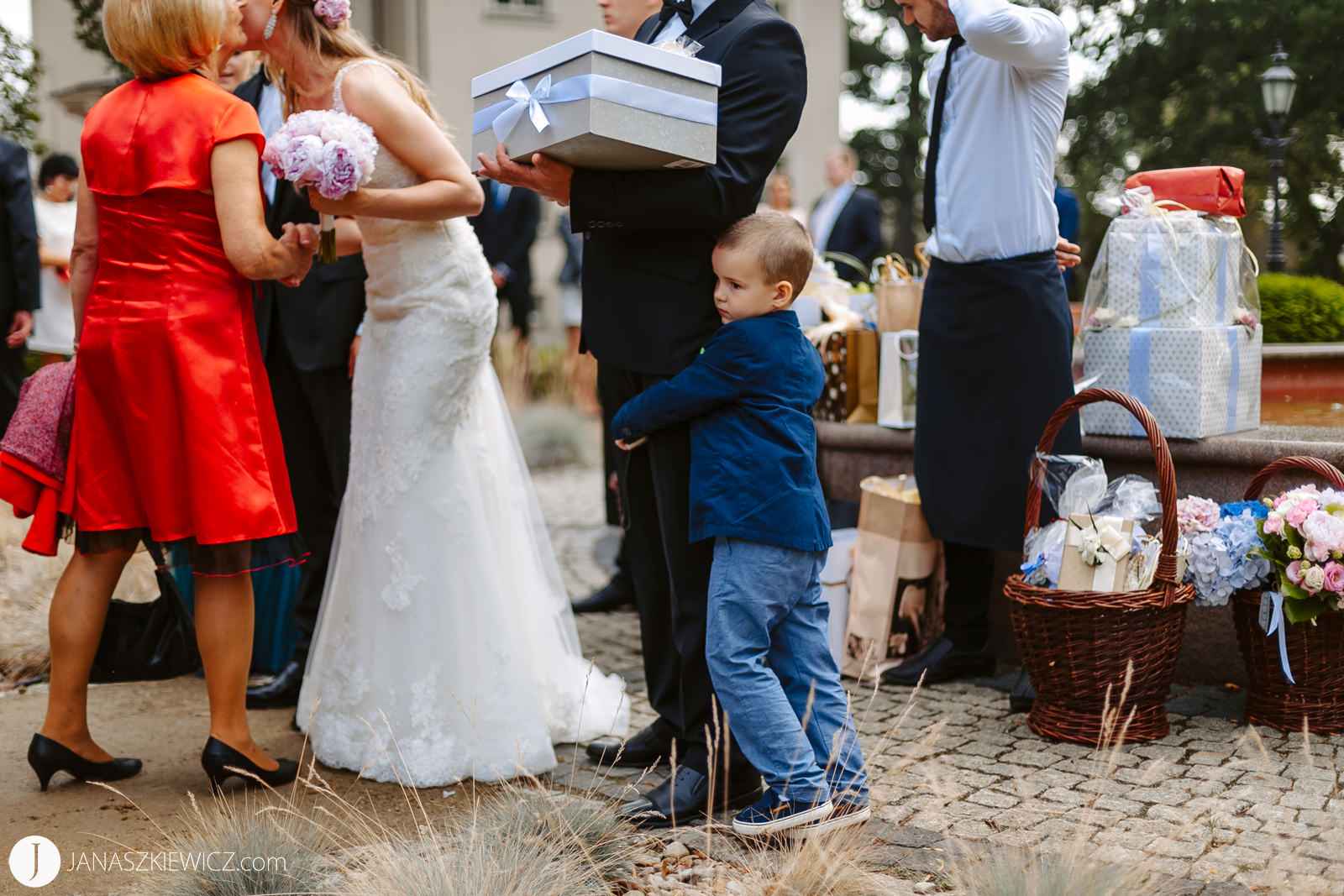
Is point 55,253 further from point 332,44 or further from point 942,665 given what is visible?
point 942,665

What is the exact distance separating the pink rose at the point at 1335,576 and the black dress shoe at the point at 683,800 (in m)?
1.58

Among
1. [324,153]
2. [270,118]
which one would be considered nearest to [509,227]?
[270,118]

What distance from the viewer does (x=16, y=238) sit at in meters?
5.76

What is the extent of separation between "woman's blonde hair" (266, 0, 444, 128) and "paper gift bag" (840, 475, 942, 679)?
1.93 metres

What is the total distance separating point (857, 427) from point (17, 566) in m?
3.48

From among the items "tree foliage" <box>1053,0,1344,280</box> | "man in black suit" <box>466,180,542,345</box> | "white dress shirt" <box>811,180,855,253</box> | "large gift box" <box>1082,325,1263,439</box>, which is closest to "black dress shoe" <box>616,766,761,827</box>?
"large gift box" <box>1082,325,1263,439</box>

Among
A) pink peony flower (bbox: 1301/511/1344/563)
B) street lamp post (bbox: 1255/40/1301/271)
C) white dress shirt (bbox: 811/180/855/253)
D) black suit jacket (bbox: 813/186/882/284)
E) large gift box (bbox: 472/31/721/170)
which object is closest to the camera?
large gift box (bbox: 472/31/721/170)

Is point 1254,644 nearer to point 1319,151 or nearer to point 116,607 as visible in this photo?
point 116,607

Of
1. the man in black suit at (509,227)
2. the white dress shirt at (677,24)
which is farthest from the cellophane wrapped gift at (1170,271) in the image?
the man in black suit at (509,227)

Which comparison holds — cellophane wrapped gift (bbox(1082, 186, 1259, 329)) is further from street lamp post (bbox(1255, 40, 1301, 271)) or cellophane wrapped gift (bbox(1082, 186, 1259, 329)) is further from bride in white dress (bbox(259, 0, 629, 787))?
street lamp post (bbox(1255, 40, 1301, 271))

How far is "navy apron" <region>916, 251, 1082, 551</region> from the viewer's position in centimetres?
361

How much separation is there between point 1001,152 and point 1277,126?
5.36 m

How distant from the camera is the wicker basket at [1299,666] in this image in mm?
3180

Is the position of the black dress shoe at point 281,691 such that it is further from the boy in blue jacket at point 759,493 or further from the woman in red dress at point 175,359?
the boy in blue jacket at point 759,493
